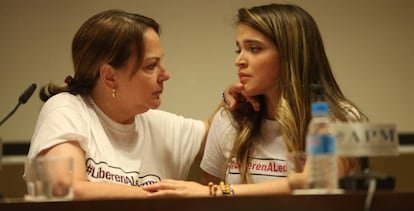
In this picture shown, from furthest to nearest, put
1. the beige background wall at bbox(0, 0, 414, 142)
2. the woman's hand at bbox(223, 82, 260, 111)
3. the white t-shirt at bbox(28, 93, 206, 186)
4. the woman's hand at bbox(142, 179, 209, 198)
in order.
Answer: the beige background wall at bbox(0, 0, 414, 142)
the woman's hand at bbox(223, 82, 260, 111)
the white t-shirt at bbox(28, 93, 206, 186)
the woman's hand at bbox(142, 179, 209, 198)

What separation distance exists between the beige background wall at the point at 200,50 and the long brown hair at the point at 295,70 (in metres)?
0.42

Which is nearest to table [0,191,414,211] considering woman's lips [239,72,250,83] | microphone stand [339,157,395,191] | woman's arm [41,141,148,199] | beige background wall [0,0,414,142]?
→ microphone stand [339,157,395,191]

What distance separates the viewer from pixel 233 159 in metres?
2.20

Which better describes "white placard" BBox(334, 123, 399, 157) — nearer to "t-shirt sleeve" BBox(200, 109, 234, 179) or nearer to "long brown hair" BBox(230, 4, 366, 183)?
"long brown hair" BBox(230, 4, 366, 183)

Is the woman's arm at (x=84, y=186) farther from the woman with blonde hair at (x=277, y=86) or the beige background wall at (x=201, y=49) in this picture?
the beige background wall at (x=201, y=49)

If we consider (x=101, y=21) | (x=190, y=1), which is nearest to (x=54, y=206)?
(x=101, y=21)

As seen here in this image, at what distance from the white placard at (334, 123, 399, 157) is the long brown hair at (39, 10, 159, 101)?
0.97m

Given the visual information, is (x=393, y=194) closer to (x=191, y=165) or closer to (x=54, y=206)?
(x=54, y=206)

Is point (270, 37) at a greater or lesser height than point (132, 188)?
greater

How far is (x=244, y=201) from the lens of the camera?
3.95 feet

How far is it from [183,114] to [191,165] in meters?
0.24

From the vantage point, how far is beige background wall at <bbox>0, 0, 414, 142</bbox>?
99.6 inches

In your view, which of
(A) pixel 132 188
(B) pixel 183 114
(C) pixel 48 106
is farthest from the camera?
(B) pixel 183 114

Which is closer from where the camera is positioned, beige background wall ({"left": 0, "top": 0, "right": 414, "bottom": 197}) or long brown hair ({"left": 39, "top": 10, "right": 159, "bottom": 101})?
long brown hair ({"left": 39, "top": 10, "right": 159, "bottom": 101})
